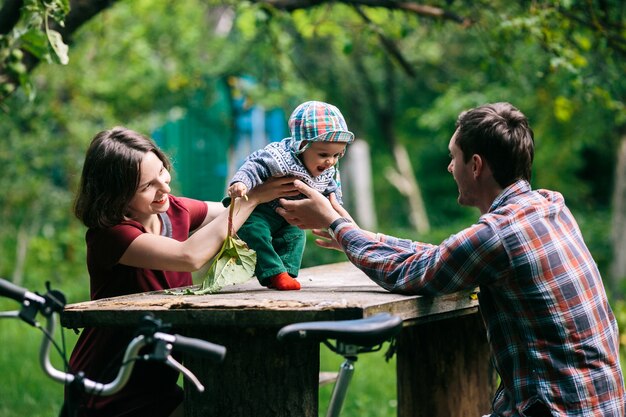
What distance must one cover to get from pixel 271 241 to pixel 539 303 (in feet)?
3.67

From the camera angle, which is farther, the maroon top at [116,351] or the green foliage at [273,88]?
the green foliage at [273,88]

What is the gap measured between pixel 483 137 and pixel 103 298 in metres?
1.49

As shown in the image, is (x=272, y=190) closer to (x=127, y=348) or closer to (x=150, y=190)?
(x=150, y=190)

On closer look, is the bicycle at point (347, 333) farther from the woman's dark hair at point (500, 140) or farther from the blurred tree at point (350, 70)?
the blurred tree at point (350, 70)

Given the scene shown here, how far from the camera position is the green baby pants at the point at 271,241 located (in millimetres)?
3562

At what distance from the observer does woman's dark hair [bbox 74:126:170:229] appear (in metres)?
3.48

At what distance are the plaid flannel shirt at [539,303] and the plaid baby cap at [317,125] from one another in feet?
2.09

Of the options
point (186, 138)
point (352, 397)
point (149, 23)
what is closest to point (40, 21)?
point (352, 397)

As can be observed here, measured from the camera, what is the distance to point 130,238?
3.44 m

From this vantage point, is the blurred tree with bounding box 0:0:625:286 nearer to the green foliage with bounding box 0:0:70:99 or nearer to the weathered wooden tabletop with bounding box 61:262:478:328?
the green foliage with bounding box 0:0:70:99

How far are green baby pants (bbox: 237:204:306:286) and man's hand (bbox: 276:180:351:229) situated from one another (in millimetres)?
100

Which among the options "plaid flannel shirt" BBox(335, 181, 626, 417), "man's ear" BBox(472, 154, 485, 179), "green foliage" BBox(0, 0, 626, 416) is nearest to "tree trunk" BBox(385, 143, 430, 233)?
"green foliage" BBox(0, 0, 626, 416)

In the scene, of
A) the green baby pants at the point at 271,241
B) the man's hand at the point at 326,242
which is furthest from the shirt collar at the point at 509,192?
the green baby pants at the point at 271,241

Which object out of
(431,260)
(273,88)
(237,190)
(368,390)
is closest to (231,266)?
(237,190)
